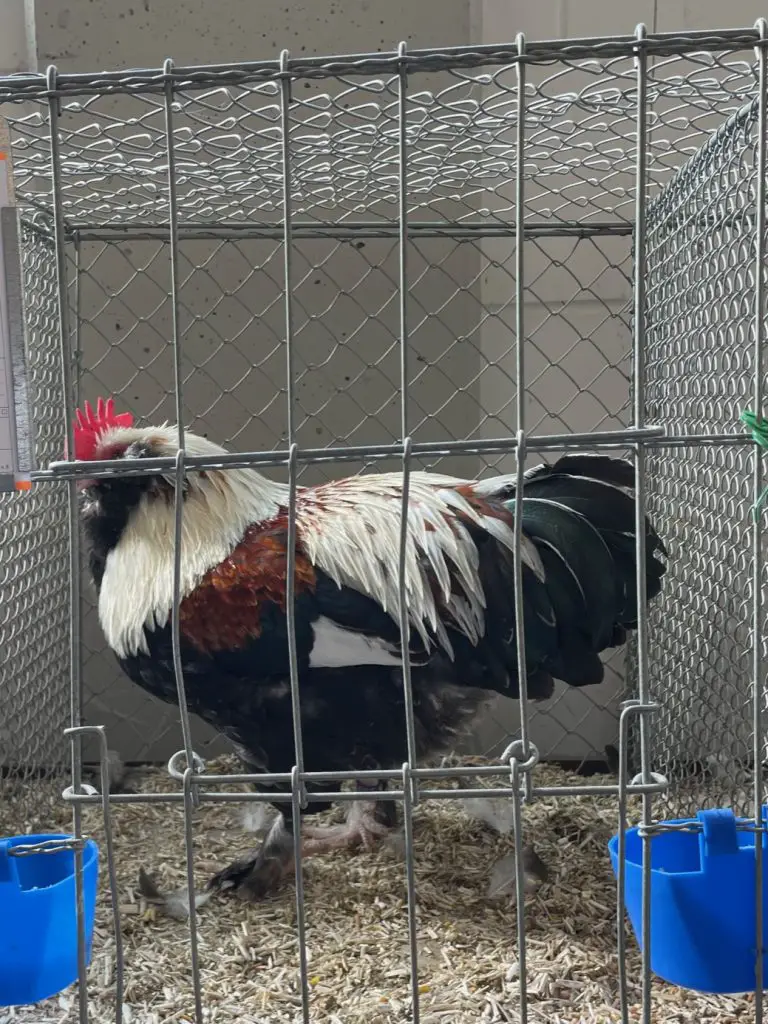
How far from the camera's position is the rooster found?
116 cm

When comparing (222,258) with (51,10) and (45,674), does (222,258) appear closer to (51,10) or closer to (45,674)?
(51,10)

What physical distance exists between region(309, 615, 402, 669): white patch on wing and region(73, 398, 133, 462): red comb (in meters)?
0.44

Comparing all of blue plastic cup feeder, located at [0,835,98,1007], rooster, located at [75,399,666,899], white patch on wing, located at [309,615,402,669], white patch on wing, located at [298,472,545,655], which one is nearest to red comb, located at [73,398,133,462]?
rooster, located at [75,399,666,899]

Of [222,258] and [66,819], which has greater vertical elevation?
[222,258]

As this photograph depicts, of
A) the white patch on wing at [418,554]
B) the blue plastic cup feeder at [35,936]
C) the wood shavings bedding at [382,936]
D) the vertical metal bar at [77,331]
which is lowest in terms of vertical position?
the wood shavings bedding at [382,936]

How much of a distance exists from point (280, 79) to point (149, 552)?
2.43 feet

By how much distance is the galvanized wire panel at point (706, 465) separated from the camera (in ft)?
3.53

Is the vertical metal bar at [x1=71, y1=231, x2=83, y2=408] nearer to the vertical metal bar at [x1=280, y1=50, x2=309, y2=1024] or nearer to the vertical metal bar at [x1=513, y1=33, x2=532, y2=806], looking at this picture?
the vertical metal bar at [x1=280, y1=50, x2=309, y2=1024]

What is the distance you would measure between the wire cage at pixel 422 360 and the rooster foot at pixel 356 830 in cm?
8

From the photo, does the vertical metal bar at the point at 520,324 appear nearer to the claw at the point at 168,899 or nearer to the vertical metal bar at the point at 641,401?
the vertical metal bar at the point at 641,401

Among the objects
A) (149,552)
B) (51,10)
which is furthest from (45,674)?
(51,10)

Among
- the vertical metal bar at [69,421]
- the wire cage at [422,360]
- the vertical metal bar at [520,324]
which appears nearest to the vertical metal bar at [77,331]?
the wire cage at [422,360]

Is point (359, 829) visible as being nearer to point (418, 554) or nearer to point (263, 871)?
point (263, 871)

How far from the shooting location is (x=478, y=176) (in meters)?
1.37
